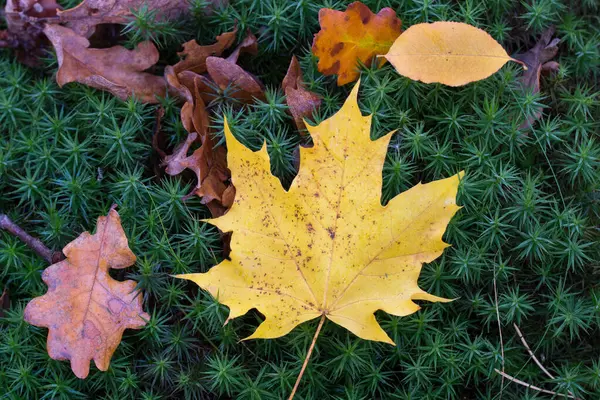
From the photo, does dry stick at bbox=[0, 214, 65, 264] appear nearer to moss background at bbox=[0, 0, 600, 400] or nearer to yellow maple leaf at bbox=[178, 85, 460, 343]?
moss background at bbox=[0, 0, 600, 400]

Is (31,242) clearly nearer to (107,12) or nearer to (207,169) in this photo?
(207,169)

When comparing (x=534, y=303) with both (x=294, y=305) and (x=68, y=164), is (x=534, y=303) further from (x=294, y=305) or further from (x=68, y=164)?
(x=68, y=164)

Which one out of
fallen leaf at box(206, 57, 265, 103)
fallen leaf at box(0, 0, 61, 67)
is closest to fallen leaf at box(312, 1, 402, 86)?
fallen leaf at box(206, 57, 265, 103)

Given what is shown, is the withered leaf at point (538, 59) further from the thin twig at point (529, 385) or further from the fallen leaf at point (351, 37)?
the thin twig at point (529, 385)

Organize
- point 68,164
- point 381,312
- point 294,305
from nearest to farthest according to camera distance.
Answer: point 294,305 → point 381,312 → point 68,164

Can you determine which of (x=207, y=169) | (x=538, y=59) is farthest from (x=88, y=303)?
(x=538, y=59)

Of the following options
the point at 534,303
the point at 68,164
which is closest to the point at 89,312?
the point at 68,164
